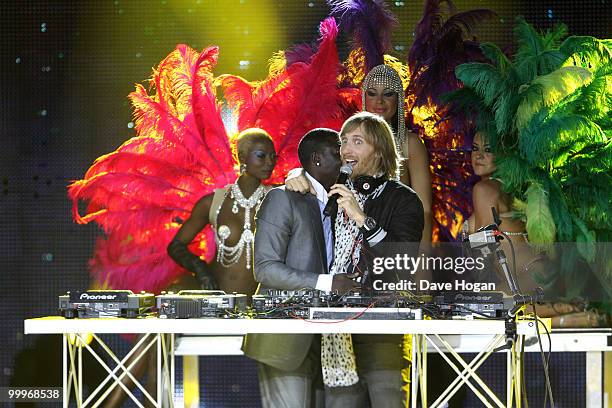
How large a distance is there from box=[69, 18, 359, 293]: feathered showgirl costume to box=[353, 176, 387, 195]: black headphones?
832 millimetres

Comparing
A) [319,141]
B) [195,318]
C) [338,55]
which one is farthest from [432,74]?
[195,318]

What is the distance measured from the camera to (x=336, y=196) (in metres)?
3.87

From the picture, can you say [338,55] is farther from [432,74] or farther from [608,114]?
[608,114]

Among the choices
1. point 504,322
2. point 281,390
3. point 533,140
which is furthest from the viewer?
point 533,140

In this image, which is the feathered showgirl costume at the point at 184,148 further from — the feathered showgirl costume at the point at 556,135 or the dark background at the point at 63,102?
the feathered showgirl costume at the point at 556,135

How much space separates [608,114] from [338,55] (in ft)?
4.74

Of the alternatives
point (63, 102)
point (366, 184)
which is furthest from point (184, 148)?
point (366, 184)

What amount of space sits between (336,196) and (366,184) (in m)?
0.27

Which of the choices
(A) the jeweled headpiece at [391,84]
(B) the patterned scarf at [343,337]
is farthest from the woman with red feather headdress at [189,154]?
(B) the patterned scarf at [343,337]

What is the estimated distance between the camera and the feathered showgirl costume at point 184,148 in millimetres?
4898

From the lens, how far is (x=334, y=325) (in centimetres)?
353

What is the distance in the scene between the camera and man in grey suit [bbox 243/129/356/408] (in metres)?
3.82

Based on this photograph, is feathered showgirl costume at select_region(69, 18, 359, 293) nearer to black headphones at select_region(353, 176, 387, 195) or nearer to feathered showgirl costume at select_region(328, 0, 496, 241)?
feathered showgirl costume at select_region(328, 0, 496, 241)

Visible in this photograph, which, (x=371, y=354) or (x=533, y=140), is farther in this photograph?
(x=533, y=140)
